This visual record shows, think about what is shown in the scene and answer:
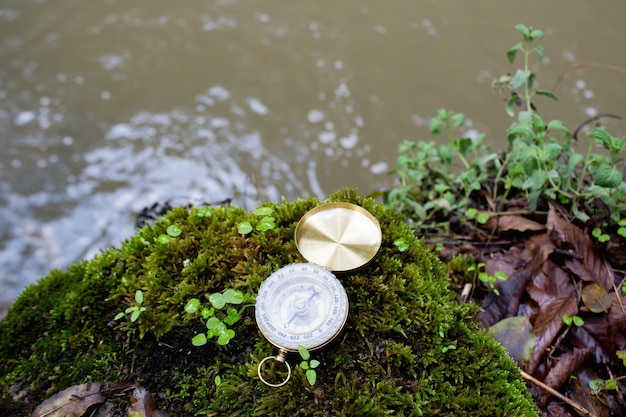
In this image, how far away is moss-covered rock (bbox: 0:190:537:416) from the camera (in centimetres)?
202

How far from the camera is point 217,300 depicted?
2.21 meters

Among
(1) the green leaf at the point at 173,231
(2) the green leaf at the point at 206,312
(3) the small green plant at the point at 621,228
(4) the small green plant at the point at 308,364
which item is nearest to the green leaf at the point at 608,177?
(3) the small green plant at the point at 621,228

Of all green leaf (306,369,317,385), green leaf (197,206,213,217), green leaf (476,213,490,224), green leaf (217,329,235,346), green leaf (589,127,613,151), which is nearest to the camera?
green leaf (306,369,317,385)

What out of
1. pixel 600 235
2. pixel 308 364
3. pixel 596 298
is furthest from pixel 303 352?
pixel 600 235

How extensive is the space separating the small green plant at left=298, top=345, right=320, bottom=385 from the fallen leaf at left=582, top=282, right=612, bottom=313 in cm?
155

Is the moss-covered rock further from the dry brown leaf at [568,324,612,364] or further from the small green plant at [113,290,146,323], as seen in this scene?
the dry brown leaf at [568,324,612,364]

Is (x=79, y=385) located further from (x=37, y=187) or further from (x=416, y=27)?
→ (x=416, y=27)

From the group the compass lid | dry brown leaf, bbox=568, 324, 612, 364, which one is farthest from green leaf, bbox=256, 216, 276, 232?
dry brown leaf, bbox=568, 324, 612, 364

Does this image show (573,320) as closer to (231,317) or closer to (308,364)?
(308,364)

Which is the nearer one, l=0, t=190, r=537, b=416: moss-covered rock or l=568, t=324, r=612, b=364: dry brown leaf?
l=0, t=190, r=537, b=416: moss-covered rock

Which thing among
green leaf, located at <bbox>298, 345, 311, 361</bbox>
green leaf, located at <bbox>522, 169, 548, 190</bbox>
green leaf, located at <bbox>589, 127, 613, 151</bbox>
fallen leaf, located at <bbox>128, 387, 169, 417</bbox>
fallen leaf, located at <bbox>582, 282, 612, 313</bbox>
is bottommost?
fallen leaf, located at <bbox>128, 387, 169, 417</bbox>

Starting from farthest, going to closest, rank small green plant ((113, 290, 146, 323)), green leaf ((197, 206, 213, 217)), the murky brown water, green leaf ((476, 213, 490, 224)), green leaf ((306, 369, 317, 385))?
the murky brown water
green leaf ((476, 213, 490, 224))
green leaf ((197, 206, 213, 217))
small green plant ((113, 290, 146, 323))
green leaf ((306, 369, 317, 385))

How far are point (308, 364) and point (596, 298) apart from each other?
5.35 feet

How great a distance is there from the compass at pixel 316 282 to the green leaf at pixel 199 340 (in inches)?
10.4
